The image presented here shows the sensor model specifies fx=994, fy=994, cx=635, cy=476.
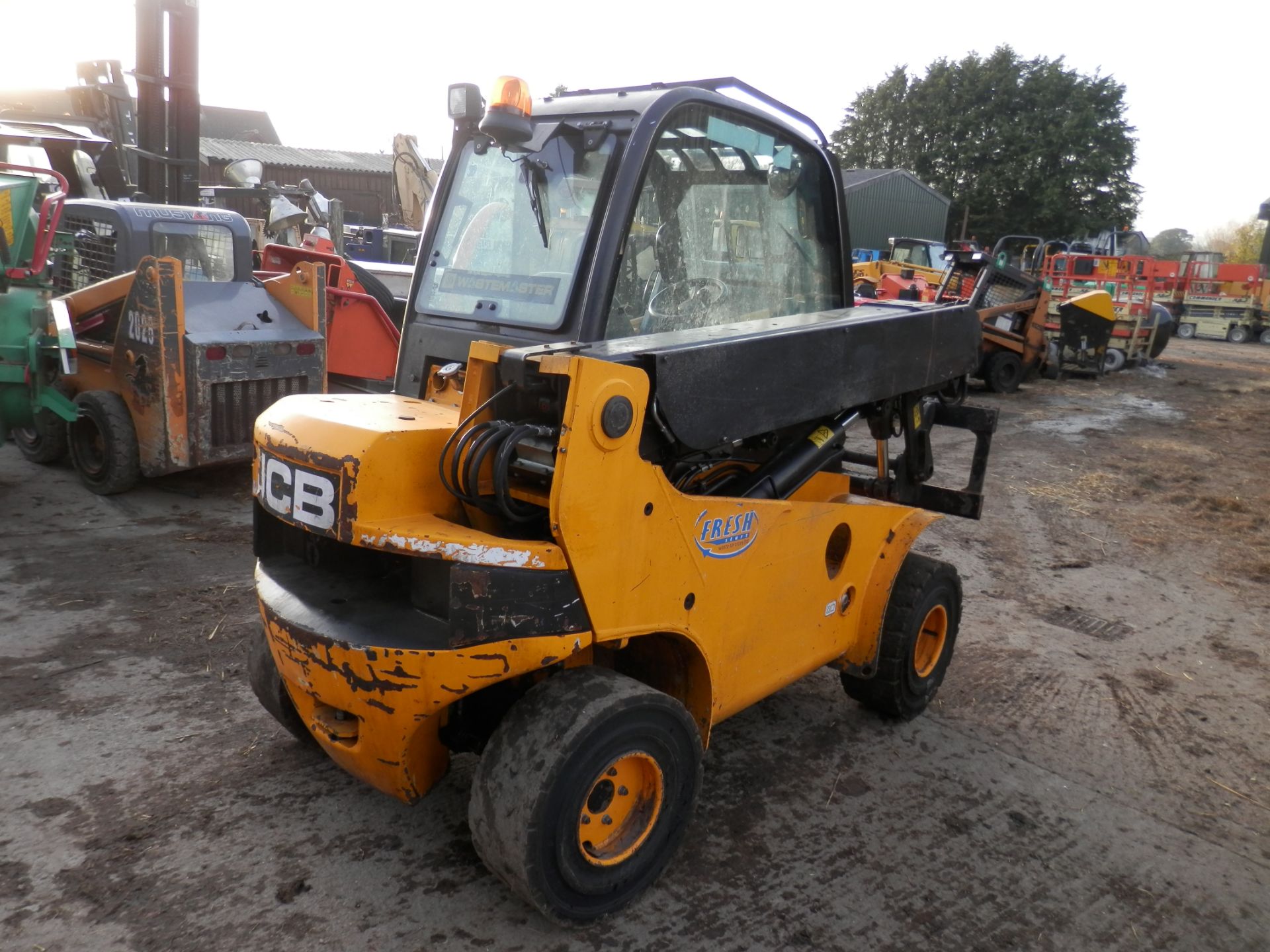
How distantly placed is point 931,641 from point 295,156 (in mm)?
35723

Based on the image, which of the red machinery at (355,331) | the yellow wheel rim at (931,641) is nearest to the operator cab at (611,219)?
the yellow wheel rim at (931,641)

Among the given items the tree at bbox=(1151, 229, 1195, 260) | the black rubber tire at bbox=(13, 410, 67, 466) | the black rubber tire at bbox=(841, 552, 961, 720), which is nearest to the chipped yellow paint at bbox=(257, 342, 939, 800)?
the black rubber tire at bbox=(841, 552, 961, 720)

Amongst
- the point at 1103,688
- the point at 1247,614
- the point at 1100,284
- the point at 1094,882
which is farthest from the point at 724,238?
the point at 1100,284

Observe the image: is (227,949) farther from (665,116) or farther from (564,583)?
(665,116)

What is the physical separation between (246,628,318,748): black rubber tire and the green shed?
117 ft

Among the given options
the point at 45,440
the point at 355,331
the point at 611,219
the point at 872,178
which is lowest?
the point at 45,440

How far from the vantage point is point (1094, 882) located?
3027 mm

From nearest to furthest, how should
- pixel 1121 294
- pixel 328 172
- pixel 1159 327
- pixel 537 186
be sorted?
pixel 537 186, pixel 1159 327, pixel 1121 294, pixel 328 172

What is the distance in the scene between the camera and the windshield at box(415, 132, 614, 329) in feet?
9.55

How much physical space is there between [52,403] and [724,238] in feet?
16.4

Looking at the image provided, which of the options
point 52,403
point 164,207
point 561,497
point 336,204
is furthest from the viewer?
point 336,204

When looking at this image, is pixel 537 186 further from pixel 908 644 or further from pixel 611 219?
pixel 908 644

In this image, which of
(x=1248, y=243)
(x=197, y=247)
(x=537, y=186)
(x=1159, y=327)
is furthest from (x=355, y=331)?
(x=1248, y=243)

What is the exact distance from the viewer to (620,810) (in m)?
2.71
